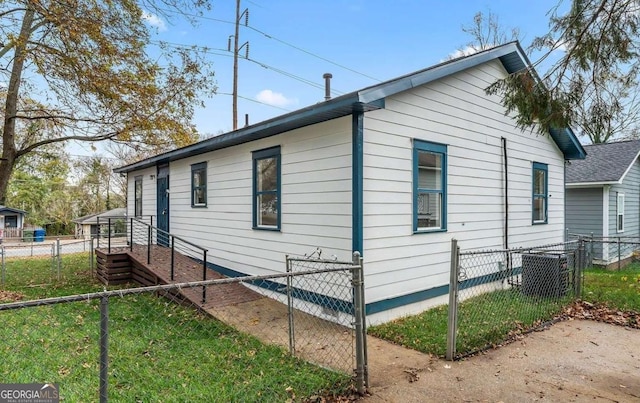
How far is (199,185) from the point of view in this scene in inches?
371

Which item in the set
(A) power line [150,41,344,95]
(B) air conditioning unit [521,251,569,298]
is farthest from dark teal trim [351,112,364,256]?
(A) power line [150,41,344,95]

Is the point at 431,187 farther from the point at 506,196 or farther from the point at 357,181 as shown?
the point at 506,196

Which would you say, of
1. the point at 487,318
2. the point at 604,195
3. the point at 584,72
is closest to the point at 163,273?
the point at 487,318

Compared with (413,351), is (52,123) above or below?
above

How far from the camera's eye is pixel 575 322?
5.59 meters

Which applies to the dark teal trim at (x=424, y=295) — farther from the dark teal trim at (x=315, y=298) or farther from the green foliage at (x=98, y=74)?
the green foliage at (x=98, y=74)

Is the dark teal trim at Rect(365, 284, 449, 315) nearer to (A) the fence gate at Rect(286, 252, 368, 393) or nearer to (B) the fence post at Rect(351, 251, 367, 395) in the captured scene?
(A) the fence gate at Rect(286, 252, 368, 393)

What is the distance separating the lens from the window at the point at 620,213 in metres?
14.0

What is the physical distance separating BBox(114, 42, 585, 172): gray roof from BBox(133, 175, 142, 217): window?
4101 mm

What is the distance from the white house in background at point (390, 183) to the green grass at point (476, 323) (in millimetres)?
405

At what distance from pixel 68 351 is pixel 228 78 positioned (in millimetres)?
17438

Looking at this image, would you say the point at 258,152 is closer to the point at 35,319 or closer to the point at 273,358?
the point at 273,358

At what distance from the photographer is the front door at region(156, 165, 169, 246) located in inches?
428

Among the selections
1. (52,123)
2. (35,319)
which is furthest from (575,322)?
(52,123)
